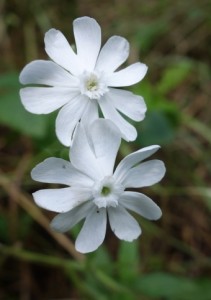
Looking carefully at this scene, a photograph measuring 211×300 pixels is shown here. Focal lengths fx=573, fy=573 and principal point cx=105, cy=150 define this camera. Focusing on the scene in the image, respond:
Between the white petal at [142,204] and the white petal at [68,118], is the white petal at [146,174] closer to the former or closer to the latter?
the white petal at [142,204]

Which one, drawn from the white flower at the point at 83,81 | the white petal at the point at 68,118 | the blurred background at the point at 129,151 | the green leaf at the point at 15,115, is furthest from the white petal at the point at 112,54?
the green leaf at the point at 15,115

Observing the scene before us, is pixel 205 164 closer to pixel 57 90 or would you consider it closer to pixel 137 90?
pixel 137 90

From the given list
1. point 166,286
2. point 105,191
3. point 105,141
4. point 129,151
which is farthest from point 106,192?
point 129,151

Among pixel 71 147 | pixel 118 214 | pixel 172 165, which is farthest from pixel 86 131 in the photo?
pixel 172 165

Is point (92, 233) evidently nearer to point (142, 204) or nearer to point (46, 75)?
point (142, 204)

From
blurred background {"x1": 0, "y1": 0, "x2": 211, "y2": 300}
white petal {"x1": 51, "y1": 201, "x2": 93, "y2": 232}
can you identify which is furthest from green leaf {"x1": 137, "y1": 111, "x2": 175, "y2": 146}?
white petal {"x1": 51, "y1": 201, "x2": 93, "y2": 232}

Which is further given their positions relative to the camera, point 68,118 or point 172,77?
point 172,77
